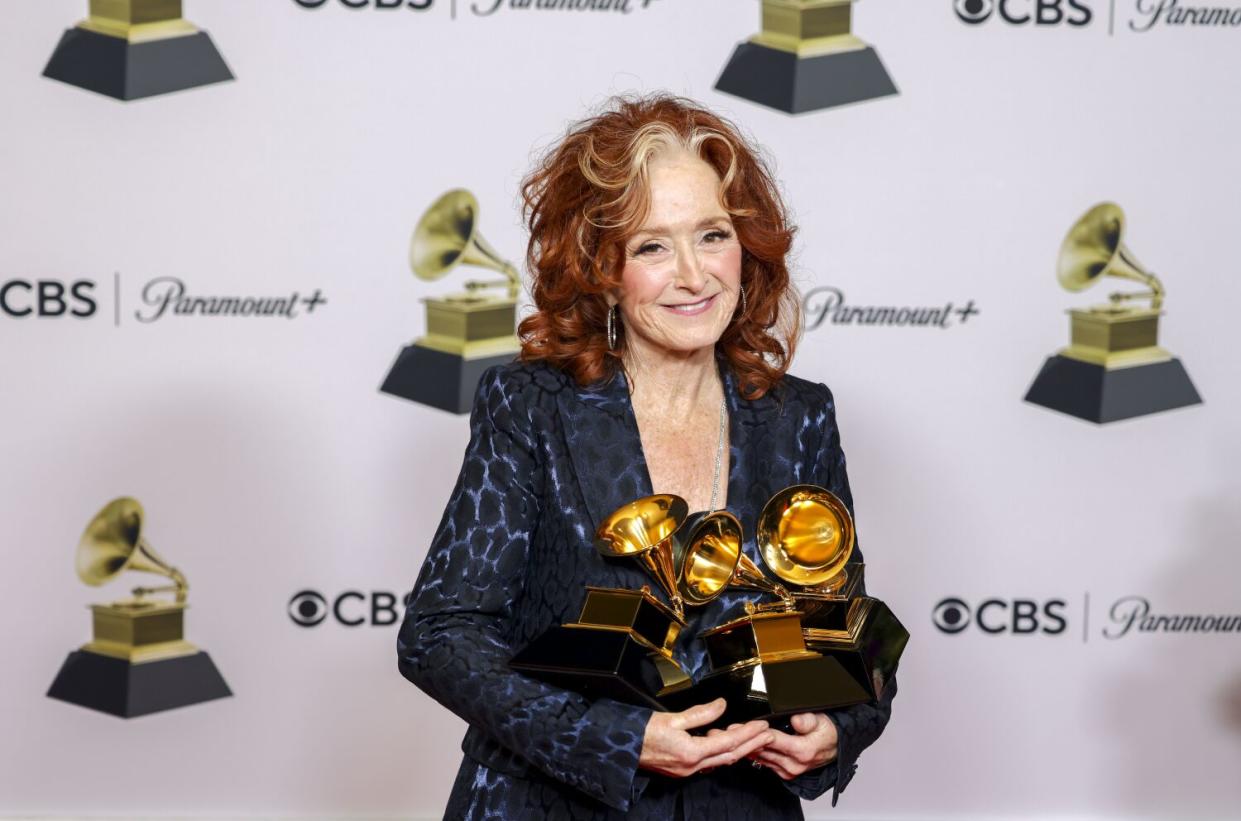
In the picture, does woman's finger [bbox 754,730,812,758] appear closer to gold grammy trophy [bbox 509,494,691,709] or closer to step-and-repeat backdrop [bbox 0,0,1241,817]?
gold grammy trophy [bbox 509,494,691,709]

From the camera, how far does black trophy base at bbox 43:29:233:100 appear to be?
321 centimetres

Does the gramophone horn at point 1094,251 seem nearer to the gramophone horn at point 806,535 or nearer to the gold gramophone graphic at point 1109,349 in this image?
the gold gramophone graphic at point 1109,349

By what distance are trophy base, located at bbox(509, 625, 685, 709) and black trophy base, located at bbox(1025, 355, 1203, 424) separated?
6.63ft

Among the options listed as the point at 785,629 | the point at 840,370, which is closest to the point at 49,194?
the point at 840,370

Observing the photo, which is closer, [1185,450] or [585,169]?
[585,169]

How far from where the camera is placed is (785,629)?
5.18 ft

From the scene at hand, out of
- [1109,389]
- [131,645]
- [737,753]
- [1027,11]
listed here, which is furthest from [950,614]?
[737,753]

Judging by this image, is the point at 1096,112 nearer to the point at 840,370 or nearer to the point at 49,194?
the point at 840,370

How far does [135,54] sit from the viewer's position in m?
3.21

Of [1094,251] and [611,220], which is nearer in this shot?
[611,220]

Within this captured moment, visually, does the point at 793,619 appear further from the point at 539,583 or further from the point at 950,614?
the point at 950,614

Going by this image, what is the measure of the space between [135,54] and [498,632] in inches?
80.6

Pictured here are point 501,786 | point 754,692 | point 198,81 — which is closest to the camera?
point 754,692

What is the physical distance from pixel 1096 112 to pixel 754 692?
2187mm
